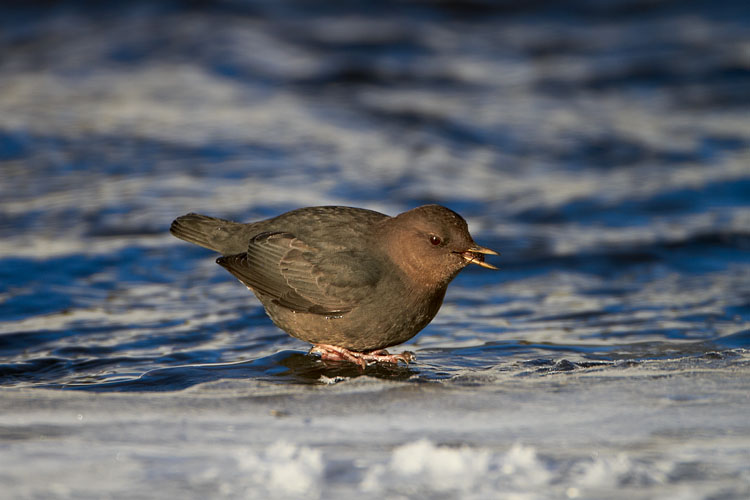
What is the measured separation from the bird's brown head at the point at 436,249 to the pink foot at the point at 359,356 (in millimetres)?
456

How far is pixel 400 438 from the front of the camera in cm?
333

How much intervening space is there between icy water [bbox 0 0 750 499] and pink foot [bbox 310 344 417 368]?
0.10 meters

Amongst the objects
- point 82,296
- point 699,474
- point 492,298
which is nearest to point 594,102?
point 492,298

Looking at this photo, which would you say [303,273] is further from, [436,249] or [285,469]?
[285,469]

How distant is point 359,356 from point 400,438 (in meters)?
1.47

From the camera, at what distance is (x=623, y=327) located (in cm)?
552

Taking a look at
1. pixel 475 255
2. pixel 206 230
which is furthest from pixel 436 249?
pixel 206 230

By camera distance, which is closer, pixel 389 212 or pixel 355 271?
pixel 355 271

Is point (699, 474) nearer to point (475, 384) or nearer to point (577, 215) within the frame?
point (475, 384)

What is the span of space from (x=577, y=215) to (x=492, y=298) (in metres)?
2.18

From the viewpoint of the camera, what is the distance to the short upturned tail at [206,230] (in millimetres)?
5332

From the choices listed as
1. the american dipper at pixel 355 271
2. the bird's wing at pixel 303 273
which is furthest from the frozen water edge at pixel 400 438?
the bird's wing at pixel 303 273

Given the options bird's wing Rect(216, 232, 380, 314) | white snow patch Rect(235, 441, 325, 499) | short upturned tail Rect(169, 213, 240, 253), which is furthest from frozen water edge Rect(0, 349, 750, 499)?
short upturned tail Rect(169, 213, 240, 253)

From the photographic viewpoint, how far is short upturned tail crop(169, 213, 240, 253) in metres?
5.33
